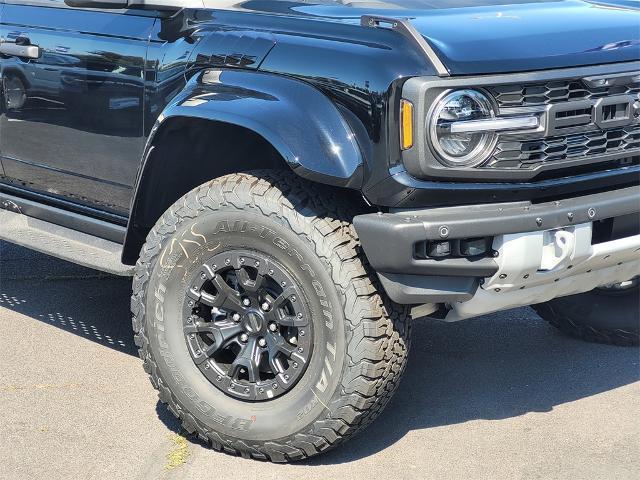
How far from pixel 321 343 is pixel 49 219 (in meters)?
1.65

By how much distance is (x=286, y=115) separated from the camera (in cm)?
329

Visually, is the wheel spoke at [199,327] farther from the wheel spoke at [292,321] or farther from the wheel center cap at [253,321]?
the wheel spoke at [292,321]

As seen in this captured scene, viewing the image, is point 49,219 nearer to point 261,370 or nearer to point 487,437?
point 261,370

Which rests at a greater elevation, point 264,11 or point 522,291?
point 264,11

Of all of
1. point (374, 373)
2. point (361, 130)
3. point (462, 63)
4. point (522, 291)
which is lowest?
point (374, 373)

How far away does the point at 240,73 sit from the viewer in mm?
3494

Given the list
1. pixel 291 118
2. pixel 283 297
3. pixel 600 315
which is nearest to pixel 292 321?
pixel 283 297

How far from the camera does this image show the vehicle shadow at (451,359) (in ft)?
13.0

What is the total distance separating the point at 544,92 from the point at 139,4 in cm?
152

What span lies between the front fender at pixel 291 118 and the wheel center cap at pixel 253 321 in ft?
1.92

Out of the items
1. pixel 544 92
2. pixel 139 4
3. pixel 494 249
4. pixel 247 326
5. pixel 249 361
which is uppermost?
pixel 139 4

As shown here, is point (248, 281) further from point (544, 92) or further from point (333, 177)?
point (544, 92)

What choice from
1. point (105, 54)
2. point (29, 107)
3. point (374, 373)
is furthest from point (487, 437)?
point (29, 107)

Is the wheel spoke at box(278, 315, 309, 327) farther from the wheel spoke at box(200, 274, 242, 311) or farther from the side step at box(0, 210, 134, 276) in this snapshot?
the side step at box(0, 210, 134, 276)
